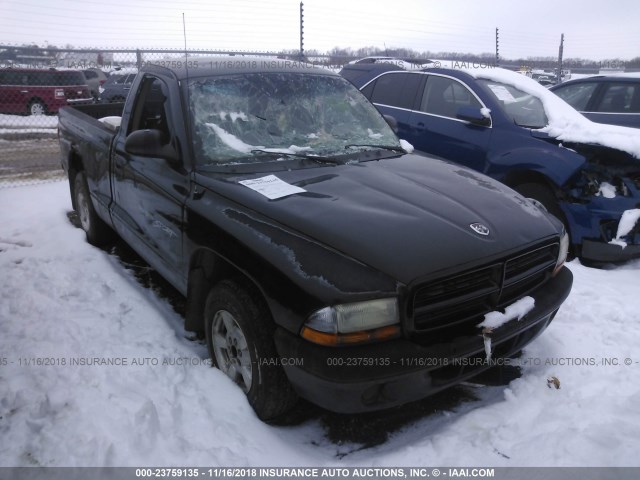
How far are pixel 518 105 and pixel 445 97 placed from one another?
33.4 inches

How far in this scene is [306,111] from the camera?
3514mm

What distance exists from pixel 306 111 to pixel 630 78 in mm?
6402

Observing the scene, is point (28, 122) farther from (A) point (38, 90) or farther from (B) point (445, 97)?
(B) point (445, 97)

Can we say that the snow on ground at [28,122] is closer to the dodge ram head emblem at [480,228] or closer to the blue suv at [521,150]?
the blue suv at [521,150]

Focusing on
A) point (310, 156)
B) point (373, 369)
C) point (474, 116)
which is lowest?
point (373, 369)

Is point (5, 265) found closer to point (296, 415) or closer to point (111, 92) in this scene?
point (296, 415)

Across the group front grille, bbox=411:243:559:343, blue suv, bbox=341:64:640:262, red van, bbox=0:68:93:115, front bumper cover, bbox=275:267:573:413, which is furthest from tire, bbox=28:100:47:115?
front grille, bbox=411:243:559:343

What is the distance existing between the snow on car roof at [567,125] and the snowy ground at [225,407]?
1.65 m

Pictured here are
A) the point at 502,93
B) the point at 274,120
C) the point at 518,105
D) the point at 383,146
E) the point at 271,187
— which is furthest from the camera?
the point at 502,93

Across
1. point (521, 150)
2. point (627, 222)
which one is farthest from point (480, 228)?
point (521, 150)

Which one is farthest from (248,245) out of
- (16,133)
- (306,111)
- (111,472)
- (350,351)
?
(16,133)

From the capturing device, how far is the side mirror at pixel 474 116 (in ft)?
17.6

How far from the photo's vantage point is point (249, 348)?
2.51 m

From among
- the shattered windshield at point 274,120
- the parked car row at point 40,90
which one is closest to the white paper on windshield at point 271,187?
the shattered windshield at point 274,120
